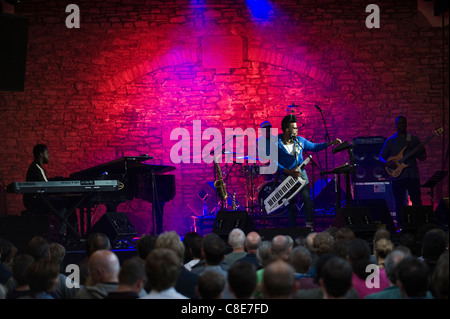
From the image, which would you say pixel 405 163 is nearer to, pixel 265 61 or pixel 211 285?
pixel 265 61

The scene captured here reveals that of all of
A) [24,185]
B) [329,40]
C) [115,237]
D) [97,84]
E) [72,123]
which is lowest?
[115,237]

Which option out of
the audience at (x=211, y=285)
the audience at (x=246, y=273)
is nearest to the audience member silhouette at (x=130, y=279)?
the audience at (x=246, y=273)

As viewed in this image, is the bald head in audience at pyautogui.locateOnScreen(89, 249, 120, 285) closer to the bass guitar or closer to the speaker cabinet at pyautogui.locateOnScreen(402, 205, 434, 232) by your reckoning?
the speaker cabinet at pyautogui.locateOnScreen(402, 205, 434, 232)

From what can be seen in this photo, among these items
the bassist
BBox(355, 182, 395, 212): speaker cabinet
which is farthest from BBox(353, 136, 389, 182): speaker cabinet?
the bassist

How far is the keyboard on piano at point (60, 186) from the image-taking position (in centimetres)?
775

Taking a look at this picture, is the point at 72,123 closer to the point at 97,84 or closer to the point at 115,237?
the point at 97,84

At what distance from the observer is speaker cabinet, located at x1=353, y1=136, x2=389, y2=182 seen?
1084 cm

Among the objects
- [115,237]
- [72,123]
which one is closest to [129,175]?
[115,237]

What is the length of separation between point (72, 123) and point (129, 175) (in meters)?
2.96

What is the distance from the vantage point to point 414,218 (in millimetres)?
7754

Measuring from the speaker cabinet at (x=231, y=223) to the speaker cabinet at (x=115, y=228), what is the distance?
1.11 m

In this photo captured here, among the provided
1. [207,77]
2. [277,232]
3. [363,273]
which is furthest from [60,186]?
[207,77]

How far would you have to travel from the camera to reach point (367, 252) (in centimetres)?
475
